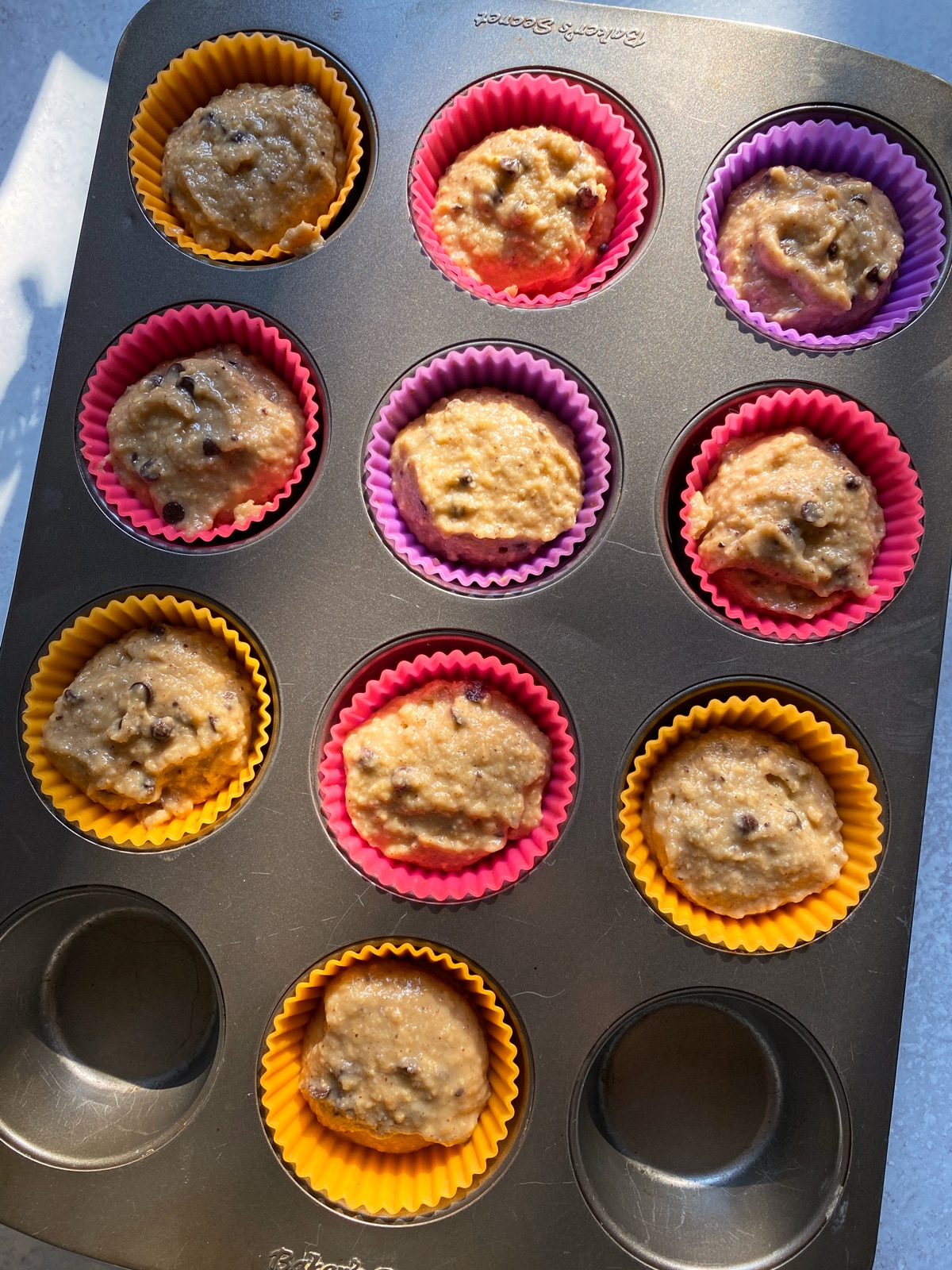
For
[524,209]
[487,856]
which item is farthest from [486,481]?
[487,856]

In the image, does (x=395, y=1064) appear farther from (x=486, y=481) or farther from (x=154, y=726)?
(x=486, y=481)

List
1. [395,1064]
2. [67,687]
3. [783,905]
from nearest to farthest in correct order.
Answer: [395,1064] < [783,905] < [67,687]

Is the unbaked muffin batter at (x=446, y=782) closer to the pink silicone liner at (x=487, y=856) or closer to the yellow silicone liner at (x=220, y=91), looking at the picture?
the pink silicone liner at (x=487, y=856)

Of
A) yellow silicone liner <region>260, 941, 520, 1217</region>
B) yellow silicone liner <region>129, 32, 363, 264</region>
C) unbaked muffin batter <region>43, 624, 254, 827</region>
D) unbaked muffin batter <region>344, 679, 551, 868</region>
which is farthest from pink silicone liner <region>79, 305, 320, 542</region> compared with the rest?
yellow silicone liner <region>260, 941, 520, 1217</region>

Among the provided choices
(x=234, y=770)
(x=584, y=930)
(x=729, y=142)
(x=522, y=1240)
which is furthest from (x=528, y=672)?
(x=729, y=142)

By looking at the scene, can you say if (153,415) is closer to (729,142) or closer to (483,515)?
(483,515)

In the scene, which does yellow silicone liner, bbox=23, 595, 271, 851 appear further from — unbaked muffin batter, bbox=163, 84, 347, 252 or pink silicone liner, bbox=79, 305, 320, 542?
unbaked muffin batter, bbox=163, 84, 347, 252
